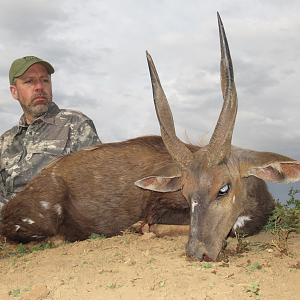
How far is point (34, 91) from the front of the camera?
691 cm

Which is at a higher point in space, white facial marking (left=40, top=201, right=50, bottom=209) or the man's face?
the man's face

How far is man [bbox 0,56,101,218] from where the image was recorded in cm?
640

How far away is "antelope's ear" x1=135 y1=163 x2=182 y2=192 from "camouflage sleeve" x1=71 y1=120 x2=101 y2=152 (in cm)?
252

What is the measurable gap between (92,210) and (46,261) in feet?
4.33

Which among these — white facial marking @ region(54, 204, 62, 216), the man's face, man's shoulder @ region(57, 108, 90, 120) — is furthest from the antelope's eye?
the man's face

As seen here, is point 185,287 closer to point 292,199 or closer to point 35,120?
point 292,199

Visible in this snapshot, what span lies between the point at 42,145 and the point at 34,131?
1.53 feet

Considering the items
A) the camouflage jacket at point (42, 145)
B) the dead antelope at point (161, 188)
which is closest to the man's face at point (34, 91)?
the camouflage jacket at point (42, 145)

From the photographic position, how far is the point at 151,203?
15.7ft

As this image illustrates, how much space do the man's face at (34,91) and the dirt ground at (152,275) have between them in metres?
3.81

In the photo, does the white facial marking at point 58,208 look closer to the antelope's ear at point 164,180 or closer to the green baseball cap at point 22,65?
the antelope's ear at point 164,180

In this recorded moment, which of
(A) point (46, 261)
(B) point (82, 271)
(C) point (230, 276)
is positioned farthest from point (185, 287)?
(A) point (46, 261)

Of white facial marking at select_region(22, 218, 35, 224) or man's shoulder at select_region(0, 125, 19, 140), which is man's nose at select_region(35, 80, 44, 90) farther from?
white facial marking at select_region(22, 218, 35, 224)

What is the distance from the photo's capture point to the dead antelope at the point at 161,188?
11.0 ft
